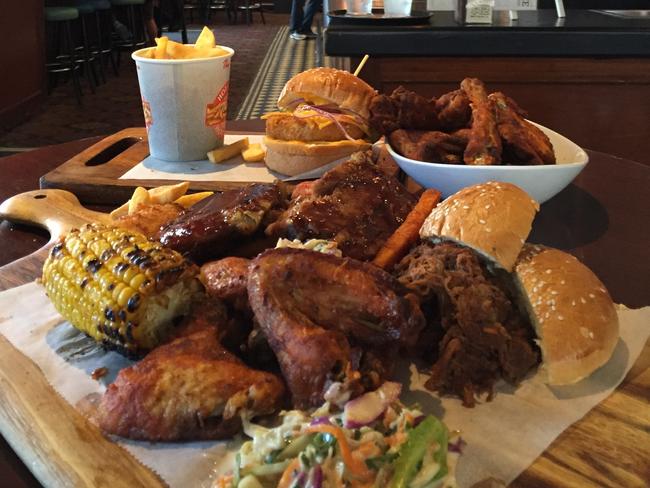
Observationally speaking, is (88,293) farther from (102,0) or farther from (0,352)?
(102,0)

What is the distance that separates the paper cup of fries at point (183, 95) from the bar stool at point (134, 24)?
340 inches

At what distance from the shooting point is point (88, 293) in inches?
49.8

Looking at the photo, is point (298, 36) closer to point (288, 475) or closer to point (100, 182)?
point (100, 182)

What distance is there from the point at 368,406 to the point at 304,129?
1.43 meters

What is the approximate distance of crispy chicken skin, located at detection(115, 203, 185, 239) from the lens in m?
1.65

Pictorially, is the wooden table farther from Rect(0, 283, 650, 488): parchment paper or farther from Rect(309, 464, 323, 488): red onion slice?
Rect(309, 464, 323, 488): red onion slice

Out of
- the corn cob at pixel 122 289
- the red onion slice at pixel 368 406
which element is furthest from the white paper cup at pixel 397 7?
the red onion slice at pixel 368 406

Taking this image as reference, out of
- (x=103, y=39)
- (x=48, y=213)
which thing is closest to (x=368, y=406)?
(x=48, y=213)

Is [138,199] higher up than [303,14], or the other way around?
[303,14]

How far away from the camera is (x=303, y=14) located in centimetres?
1287

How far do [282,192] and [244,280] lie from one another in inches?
A: 18.5

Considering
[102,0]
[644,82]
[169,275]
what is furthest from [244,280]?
[102,0]

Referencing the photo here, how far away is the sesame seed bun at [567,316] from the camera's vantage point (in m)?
1.19

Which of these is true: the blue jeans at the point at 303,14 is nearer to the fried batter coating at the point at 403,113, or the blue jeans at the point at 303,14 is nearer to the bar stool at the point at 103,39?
the bar stool at the point at 103,39
